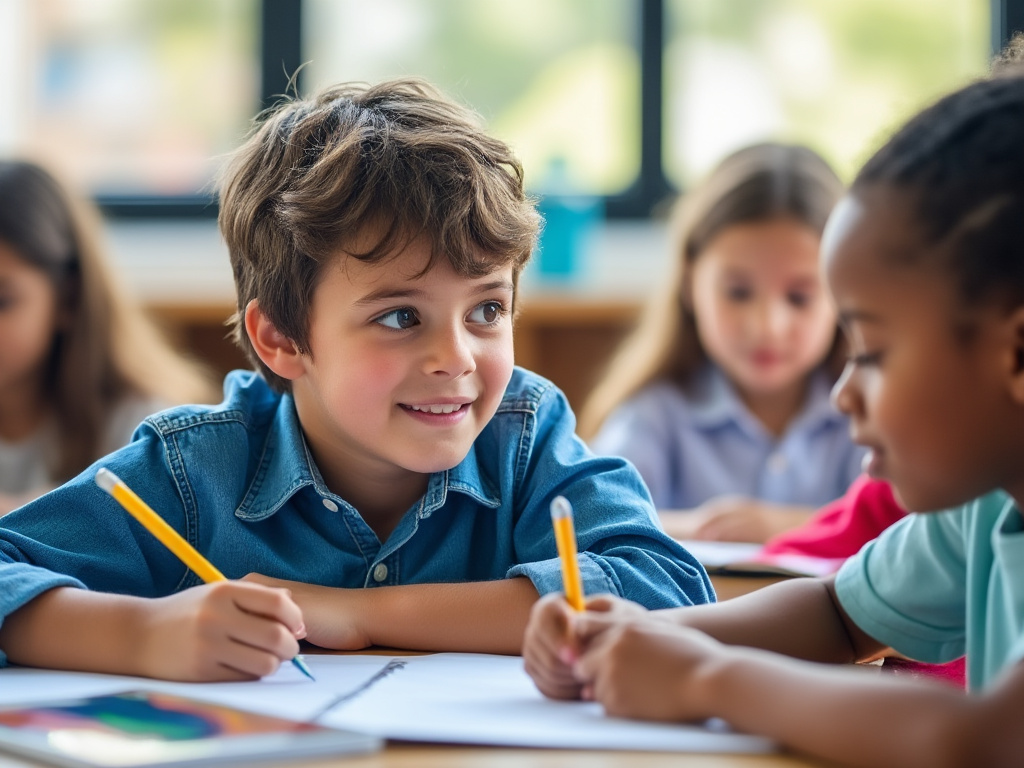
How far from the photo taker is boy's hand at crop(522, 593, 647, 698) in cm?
79

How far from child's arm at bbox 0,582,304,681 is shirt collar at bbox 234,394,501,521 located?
19 centimetres

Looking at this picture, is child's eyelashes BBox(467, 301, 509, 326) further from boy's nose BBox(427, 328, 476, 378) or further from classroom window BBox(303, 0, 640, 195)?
classroom window BBox(303, 0, 640, 195)

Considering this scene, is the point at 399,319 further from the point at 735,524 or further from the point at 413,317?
the point at 735,524

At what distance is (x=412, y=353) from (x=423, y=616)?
0.73 ft

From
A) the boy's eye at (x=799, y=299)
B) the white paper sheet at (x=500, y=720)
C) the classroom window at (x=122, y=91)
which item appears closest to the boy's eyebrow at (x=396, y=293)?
the white paper sheet at (x=500, y=720)

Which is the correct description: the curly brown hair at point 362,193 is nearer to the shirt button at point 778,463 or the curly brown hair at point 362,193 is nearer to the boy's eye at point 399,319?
the boy's eye at point 399,319

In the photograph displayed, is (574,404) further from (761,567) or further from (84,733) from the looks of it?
(84,733)

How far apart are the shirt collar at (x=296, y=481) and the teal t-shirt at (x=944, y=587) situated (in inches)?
14.1

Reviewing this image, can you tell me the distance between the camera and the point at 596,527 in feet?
3.53

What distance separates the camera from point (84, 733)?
0.69m

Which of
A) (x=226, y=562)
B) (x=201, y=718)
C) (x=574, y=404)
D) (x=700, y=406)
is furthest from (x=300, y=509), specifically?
(x=574, y=404)

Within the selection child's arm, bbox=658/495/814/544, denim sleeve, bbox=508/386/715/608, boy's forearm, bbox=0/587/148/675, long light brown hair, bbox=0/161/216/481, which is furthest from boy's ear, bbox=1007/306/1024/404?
long light brown hair, bbox=0/161/216/481

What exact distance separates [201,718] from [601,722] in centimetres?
22

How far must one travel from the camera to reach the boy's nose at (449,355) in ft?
3.57
